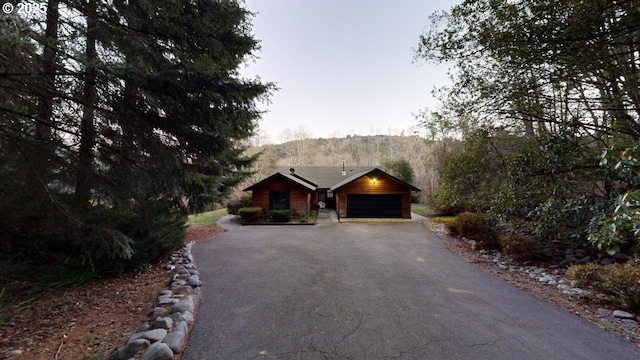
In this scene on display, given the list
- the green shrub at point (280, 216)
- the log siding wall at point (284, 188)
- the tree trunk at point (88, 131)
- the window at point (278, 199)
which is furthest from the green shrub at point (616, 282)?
the window at point (278, 199)

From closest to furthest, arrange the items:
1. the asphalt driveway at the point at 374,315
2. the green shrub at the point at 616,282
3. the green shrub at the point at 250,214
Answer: the asphalt driveway at the point at 374,315 → the green shrub at the point at 616,282 → the green shrub at the point at 250,214

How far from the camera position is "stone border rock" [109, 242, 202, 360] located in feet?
8.46

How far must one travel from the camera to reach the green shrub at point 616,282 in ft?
12.2

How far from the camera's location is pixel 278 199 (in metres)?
15.0

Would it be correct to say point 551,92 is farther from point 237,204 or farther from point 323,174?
point 323,174

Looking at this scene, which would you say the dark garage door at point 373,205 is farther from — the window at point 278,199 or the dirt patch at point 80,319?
the dirt patch at point 80,319

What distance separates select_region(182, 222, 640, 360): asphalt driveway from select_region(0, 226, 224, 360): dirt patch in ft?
3.16

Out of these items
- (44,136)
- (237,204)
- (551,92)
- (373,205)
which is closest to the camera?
(44,136)

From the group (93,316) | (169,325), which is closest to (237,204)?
(93,316)

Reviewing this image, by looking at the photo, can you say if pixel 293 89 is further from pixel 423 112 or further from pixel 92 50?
pixel 92 50

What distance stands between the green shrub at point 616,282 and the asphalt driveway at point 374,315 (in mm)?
928

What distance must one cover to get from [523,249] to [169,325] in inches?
331

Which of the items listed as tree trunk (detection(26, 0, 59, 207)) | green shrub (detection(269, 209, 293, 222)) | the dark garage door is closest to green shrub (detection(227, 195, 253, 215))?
green shrub (detection(269, 209, 293, 222))

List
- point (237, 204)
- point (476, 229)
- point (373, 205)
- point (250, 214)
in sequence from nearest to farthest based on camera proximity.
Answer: point (476, 229)
point (250, 214)
point (373, 205)
point (237, 204)
